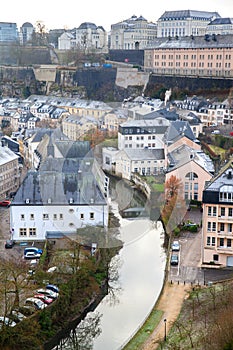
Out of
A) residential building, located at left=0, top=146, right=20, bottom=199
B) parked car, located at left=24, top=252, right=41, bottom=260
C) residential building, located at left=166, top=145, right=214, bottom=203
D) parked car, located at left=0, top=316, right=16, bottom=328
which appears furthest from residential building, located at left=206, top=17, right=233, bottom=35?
parked car, located at left=0, top=316, right=16, bottom=328

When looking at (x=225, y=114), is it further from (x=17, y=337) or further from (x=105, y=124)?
(x=17, y=337)

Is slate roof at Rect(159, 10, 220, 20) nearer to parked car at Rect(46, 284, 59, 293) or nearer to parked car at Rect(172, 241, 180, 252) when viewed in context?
parked car at Rect(172, 241, 180, 252)

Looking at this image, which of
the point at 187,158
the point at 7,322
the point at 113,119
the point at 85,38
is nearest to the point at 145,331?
the point at 7,322

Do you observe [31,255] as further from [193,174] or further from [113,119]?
[113,119]

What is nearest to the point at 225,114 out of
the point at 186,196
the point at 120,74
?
the point at 186,196

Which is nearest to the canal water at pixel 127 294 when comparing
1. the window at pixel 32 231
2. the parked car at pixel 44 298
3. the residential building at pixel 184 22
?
the parked car at pixel 44 298
